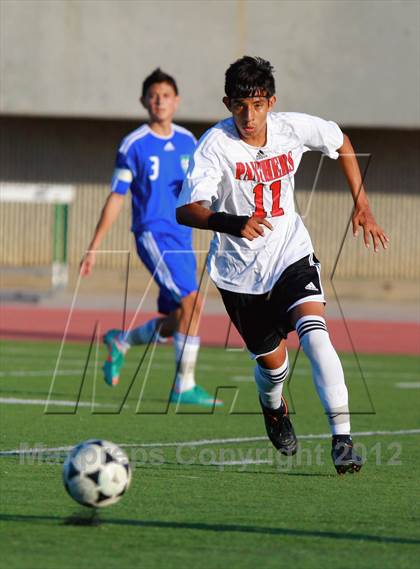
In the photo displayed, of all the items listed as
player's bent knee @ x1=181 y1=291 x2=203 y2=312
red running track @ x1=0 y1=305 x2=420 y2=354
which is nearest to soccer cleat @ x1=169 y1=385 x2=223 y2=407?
player's bent knee @ x1=181 y1=291 x2=203 y2=312

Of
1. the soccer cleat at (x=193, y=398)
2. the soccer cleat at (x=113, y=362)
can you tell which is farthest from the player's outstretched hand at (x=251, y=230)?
the soccer cleat at (x=113, y=362)

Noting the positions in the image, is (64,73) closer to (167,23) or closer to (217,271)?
(167,23)

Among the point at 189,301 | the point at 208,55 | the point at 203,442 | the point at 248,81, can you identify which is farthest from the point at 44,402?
the point at 208,55

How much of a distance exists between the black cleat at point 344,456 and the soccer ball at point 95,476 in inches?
65.4

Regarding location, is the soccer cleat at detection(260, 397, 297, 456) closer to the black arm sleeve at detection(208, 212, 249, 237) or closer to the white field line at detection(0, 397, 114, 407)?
the black arm sleeve at detection(208, 212, 249, 237)

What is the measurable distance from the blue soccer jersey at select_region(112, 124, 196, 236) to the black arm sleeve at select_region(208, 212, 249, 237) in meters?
4.55

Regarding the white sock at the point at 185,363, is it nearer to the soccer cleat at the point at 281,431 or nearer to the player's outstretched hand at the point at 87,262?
the player's outstretched hand at the point at 87,262

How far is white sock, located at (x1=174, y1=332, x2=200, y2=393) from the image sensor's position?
11.4 metres

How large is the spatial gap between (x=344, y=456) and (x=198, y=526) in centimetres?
161

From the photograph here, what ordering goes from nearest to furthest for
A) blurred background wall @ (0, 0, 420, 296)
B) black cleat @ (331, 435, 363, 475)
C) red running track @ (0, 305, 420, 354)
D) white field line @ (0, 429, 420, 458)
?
black cleat @ (331, 435, 363, 475) → white field line @ (0, 429, 420, 458) → red running track @ (0, 305, 420, 354) → blurred background wall @ (0, 0, 420, 296)

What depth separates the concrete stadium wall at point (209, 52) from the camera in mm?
27141

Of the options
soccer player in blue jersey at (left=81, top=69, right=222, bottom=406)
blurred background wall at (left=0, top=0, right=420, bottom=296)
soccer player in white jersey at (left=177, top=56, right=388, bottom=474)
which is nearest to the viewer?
soccer player in white jersey at (left=177, top=56, right=388, bottom=474)

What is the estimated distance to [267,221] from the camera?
728cm

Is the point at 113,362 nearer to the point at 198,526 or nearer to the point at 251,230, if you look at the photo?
the point at 251,230
